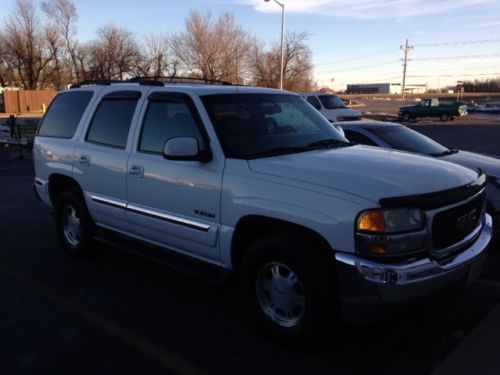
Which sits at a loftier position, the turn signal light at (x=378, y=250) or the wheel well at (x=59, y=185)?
the turn signal light at (x=378, y=250)

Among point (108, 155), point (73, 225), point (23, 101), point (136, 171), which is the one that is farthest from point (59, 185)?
point (23, 101)

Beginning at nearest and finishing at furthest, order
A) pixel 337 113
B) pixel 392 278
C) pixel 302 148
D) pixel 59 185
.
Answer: pixel 392 278 < pixel 302 148 < pixel 59 185 < pixel 337 113

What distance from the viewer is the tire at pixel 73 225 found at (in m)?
5.47

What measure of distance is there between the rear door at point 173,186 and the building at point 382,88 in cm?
17318

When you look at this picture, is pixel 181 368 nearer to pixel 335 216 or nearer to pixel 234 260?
pixel 234 260

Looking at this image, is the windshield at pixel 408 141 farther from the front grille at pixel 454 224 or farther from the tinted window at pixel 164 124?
the tinted window at pixel 164 124

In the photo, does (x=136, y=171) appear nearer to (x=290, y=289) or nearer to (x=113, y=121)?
(x=113, y=121)

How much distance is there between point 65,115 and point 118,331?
9.77ft

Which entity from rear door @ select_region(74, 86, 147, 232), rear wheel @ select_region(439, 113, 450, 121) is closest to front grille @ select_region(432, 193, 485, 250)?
rear door @ select_region(74, 86, 147, 232)

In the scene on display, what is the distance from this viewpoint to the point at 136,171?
4566 millimetres

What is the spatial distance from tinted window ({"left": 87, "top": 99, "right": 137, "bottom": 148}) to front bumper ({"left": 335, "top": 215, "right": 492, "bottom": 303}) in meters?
2.65

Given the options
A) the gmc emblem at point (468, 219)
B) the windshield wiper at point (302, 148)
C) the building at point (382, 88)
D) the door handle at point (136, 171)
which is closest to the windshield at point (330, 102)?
the windshield wiper at point (302, 148)

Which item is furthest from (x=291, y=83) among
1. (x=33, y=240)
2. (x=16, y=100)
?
(x=33, y=240)

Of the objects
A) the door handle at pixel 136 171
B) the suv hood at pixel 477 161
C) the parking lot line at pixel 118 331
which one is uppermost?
the door handle at pixel 136 171
